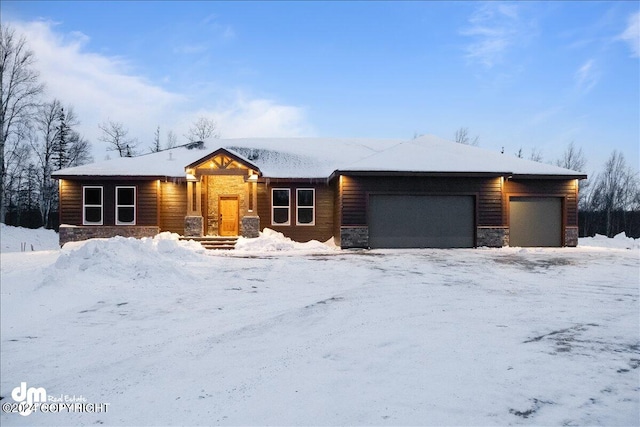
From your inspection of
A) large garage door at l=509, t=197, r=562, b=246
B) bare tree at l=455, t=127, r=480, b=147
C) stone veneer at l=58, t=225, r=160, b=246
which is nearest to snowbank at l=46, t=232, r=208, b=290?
stone veneer at l=58, t=225, r=160, b=246

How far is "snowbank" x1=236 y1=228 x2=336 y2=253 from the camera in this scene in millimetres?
16531

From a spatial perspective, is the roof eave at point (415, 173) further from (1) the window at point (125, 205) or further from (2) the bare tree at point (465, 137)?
(2) the bare tree at point (465, 137)

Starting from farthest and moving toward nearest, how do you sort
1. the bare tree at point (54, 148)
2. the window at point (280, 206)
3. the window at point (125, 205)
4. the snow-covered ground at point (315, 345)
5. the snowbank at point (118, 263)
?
the bare tree at point (54, 148)
the window at point (280, 206)
the window at point (125, 205)
the snowbank at point (118, 263)
the snow-covered ground at point (315, 345)

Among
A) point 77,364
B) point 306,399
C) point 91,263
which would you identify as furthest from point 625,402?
point 91,263

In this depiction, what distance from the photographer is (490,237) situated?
17781 millimetres

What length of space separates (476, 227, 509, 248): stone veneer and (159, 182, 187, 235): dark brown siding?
13457 mm

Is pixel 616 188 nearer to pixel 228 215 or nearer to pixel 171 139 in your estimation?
pixel 228 215

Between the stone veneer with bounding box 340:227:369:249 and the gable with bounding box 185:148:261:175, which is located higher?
the gable with bounding box 185:148:261:175

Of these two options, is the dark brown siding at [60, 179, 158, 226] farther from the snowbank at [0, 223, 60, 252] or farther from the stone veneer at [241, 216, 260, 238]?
the snowbank at [0, 223, 60, 252]

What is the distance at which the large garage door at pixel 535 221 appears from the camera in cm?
1853

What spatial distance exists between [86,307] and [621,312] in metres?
9.00

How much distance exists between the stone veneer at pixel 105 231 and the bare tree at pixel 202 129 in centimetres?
2608

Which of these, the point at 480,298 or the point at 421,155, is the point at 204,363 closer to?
the point at 480,298
